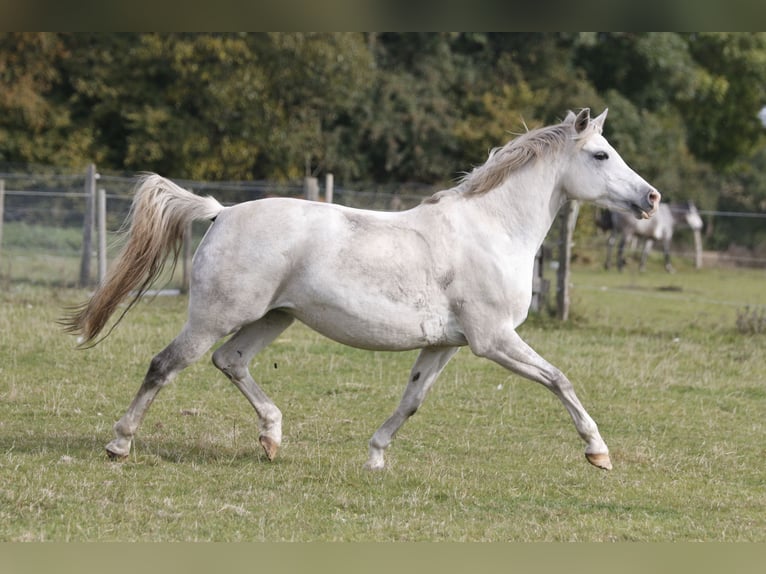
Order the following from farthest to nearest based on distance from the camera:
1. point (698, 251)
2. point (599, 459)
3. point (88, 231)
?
point (698, 251), point (88, 231), point (599, 459)

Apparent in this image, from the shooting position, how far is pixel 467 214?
6449 millimetres

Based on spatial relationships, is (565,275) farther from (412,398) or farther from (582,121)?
Result: (412,398)

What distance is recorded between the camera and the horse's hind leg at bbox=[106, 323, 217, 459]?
612 cm

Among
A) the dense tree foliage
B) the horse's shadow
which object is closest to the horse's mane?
the horse's shadow

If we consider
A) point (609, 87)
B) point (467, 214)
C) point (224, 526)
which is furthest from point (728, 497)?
point (609, 87)

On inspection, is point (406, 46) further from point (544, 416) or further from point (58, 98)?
point (544, 416)

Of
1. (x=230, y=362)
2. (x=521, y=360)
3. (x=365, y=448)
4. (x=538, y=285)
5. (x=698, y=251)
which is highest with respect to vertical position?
(x=521, y=360)

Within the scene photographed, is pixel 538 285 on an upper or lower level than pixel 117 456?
lower

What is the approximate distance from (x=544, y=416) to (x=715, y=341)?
16.8 feet

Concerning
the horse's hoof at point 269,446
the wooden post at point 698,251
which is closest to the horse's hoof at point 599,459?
the horse's hoof at point 269,446

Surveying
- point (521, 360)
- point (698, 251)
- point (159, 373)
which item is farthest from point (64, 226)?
point (698, 251)

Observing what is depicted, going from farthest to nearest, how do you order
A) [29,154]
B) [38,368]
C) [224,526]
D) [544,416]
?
[29,154], [38,368], [544,416], [224,526]

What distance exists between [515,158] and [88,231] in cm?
966

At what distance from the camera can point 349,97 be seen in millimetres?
24219
